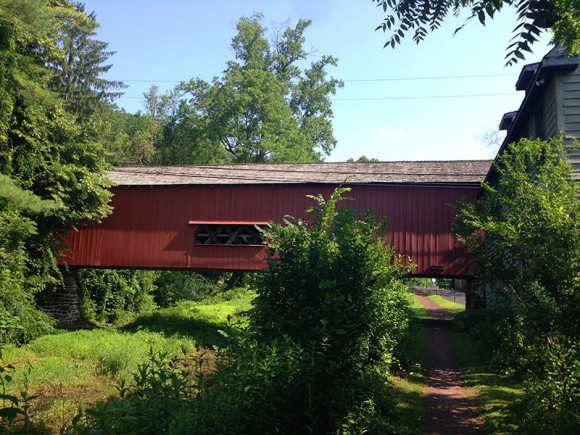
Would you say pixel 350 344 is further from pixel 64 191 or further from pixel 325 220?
pixel 64 191

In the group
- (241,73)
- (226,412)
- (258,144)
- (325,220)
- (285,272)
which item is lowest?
(226,412)

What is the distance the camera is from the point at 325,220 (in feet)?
21.5

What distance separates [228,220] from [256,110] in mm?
18277

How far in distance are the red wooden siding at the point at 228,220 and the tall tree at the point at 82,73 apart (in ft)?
50.5

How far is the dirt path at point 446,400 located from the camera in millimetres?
6734

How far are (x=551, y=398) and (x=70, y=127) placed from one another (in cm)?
1632


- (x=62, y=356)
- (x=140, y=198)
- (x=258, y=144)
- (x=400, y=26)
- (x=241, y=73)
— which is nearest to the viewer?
(x=400, y=26)

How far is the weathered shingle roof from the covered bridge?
4cm

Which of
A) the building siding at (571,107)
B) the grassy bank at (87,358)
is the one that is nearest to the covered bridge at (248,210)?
the grassy bank at (87,358)

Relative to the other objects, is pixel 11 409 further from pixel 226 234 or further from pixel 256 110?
pixel 256 110

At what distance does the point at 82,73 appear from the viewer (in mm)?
31844

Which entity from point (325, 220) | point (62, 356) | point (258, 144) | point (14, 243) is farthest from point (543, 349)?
point (258, 144)

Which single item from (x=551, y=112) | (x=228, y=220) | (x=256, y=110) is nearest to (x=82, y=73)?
(x=256, y=110)

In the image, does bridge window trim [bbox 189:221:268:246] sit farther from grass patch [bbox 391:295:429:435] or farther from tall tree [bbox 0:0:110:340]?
grass patch [bbox 391:295:429:435]
